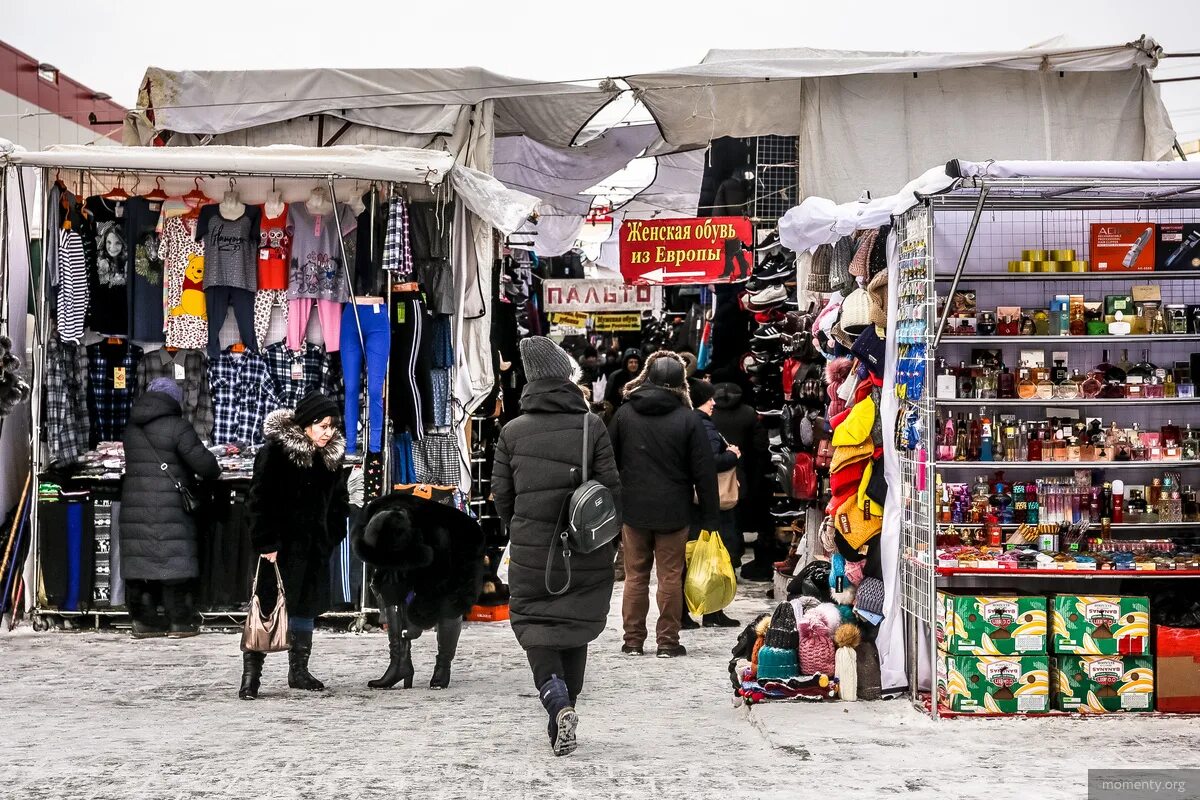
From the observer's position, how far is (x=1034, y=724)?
22.4ft

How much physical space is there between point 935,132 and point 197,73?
563 centimetres

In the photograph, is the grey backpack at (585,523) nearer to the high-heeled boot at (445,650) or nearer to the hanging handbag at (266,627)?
the high-heeled boot at (445,650)

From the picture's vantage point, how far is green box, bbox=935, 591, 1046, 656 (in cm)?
688

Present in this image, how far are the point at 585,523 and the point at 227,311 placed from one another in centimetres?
481

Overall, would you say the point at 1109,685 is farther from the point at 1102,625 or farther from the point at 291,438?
the point at 291,438

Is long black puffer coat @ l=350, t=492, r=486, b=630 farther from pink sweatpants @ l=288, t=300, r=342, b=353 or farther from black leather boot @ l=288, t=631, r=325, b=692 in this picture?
pink sweatpants @ l=288, t=300, r=342, b=353

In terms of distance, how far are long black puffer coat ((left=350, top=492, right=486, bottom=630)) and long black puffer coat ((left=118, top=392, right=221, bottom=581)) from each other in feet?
6.52

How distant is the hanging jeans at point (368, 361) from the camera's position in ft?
32.3

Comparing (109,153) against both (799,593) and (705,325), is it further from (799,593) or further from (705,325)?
(705,325)

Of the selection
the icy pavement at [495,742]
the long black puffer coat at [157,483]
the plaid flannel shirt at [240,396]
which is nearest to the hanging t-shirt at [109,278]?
the plaid flannel shirt at [240,396]

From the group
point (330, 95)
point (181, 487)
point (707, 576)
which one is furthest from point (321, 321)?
point (707, 576)

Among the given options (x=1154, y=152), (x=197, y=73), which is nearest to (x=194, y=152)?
(x=197, y=73)

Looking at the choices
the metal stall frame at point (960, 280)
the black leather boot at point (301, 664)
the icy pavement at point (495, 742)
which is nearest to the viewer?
the icy pavement at point (495, 742)

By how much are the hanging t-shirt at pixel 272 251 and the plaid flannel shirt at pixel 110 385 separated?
110cm
